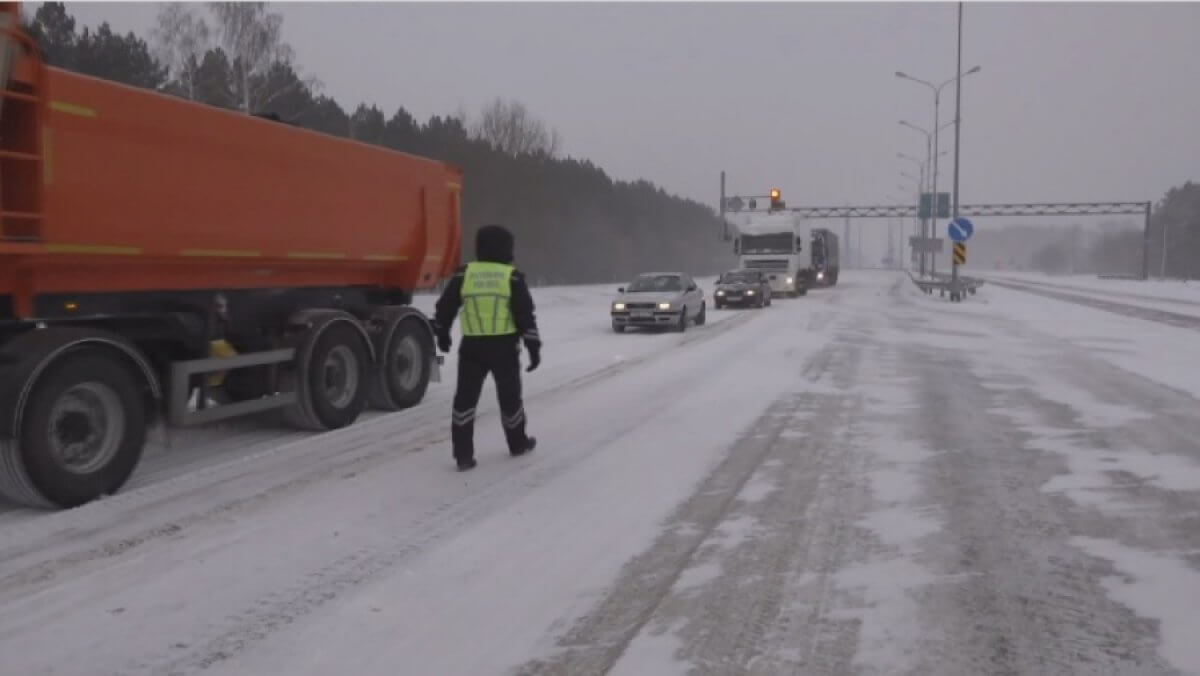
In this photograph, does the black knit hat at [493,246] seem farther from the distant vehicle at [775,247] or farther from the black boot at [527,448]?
the distant vehicle at [775,247]

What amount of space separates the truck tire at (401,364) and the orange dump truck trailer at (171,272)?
2 cm

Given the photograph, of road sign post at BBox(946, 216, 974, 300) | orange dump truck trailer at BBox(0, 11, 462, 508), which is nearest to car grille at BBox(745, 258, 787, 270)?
road sign post at BBox(946, 216, 974, 300)

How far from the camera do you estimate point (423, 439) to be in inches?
362

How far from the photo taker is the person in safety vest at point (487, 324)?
7832 mm

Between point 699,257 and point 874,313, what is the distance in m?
80.1

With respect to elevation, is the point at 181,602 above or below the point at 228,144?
below

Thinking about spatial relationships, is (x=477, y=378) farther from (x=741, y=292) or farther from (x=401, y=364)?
(x=741, y=292)

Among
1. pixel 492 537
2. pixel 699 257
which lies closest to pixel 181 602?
pixel 492 537

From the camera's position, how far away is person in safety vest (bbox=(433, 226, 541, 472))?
7.83 meters

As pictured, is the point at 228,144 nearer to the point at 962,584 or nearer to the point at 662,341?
the point at 962,584

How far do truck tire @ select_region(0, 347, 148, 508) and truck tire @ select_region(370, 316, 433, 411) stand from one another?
3.54 m

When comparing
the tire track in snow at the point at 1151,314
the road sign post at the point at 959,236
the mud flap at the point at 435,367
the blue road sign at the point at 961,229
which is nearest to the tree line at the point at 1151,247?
the tire track in snow at the point at 1151,314

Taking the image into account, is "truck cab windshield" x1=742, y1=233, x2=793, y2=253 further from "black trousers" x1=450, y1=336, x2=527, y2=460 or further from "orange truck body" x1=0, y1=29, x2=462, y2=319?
"black trousers" x1=450, y1=336, x2=527, y2=460

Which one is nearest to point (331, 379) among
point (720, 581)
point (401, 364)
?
point (401, 364)
